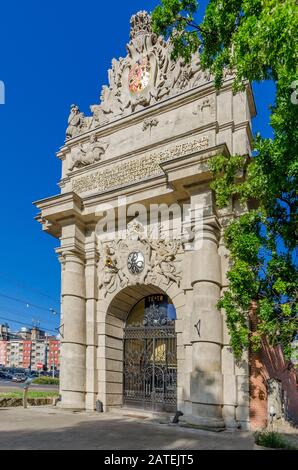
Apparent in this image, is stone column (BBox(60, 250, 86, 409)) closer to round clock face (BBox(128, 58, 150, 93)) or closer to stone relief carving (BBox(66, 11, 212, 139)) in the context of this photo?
stone relief carving (BBox(66, 11, 212, 139))

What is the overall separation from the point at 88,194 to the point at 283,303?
872cm

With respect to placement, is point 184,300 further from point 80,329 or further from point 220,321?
point 80,329

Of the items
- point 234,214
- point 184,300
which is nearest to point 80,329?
point 184,300

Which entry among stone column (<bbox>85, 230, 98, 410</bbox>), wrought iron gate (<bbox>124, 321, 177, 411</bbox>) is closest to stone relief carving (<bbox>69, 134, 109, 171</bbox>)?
stone column (<bbox>85, 230, 98, 410</bbox>)

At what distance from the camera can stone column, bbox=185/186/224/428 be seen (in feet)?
37.0

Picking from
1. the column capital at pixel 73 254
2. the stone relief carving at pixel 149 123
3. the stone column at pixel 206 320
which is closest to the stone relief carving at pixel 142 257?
the column capital at pixel 73 254

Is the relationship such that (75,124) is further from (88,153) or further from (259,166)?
(259,166)

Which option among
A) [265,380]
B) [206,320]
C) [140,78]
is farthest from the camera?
[140,78]

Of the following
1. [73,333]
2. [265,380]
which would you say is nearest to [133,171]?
[73,333]

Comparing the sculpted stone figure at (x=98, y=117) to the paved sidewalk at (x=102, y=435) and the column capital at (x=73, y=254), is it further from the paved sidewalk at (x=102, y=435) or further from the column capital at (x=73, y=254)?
the paved sidewalk at (x=102, y=435)

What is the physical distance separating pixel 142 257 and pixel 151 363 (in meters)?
3.34

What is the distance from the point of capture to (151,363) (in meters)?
14.6

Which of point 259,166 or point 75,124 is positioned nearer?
point 259,166

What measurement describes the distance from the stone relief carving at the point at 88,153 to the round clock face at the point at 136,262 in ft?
13.1
